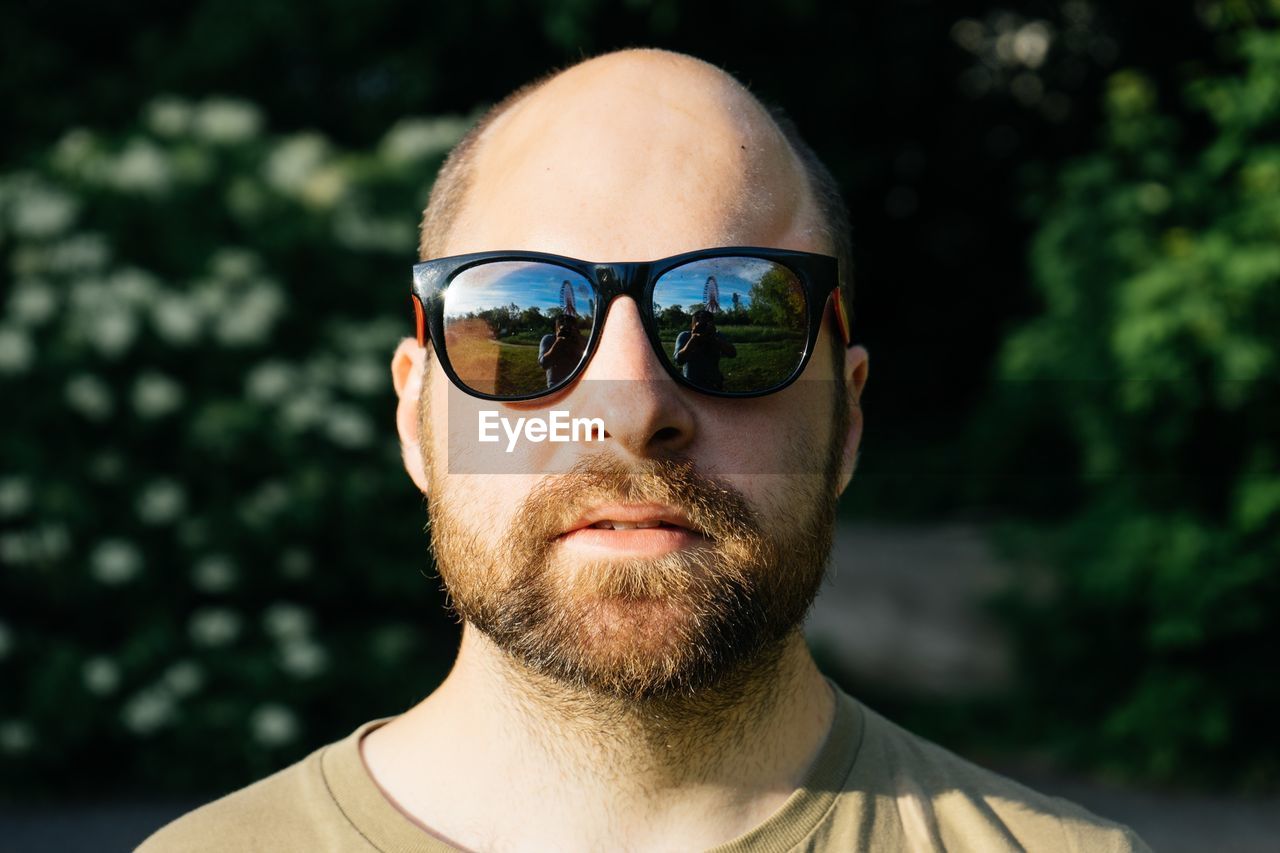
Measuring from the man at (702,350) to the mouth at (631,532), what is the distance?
19cm

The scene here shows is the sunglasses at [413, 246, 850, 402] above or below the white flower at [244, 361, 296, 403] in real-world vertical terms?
above

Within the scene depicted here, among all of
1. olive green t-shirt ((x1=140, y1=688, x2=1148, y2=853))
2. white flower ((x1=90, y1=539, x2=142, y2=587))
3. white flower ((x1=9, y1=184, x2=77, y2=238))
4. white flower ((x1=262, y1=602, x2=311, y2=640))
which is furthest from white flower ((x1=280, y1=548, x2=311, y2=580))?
olive green t-shirt ((x1=140, y1=688, x2=1148, y2=853))

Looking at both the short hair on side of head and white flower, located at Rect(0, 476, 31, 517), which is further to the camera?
white flower, located at Rect(0, 476, 31, 517)

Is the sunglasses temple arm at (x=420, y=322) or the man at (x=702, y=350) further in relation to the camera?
the sunglasses temple arm at (x=420, y=322)

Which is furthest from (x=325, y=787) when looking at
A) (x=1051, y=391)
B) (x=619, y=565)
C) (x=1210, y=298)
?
(x=1051, y=391)

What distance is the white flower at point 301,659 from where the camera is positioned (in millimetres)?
5730

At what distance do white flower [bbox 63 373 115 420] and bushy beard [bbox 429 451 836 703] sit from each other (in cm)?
448

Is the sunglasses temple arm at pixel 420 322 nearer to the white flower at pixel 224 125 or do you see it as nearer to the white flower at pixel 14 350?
the white flower at pixel 14 350

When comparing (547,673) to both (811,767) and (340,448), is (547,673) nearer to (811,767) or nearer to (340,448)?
(811,767)

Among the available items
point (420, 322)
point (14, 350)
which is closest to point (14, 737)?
point (14, 350)

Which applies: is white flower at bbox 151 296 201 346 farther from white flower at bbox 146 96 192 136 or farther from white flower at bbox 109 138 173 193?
white flower at bbox 146 96 192 136

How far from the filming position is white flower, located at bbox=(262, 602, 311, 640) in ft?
18.9

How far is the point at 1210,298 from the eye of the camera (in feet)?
19.8

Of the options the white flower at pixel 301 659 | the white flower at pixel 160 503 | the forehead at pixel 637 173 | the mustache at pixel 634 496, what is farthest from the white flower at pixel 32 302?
the mustache at pixel 634 496
